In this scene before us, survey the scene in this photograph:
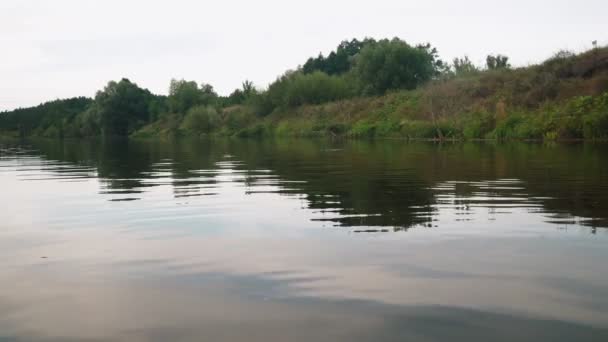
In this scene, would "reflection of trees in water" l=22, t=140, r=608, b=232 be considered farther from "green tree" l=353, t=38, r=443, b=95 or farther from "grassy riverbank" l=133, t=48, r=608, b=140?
"green tree" l=353, t=38, r=443, b=95

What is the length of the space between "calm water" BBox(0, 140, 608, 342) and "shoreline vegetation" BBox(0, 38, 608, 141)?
97.3ft

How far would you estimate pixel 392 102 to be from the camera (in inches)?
2544

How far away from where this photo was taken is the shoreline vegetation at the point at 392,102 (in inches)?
1604

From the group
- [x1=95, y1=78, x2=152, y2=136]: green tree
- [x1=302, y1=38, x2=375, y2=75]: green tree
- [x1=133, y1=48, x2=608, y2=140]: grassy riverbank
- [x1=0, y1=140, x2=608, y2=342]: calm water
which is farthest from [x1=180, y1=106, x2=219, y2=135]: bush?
[x1=0, y1=140, x2=608, y2=342]: calm water

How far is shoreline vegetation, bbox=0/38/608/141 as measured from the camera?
134 ft

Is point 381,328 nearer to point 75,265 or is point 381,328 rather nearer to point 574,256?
point 574,256

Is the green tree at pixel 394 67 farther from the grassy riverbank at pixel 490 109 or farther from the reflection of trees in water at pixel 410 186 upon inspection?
the reflection of trees in water at pixel 410 186

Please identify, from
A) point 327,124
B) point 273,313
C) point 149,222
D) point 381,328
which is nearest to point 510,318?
point 381,328

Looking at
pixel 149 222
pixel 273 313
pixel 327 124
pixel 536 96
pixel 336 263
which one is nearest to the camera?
pixel 273 313

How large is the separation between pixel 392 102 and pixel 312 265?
60037 millimetres

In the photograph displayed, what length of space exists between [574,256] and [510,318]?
226 cm

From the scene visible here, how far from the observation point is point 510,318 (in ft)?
13.8

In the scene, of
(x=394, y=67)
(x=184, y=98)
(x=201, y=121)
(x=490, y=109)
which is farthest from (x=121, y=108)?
(x=490, y=109)

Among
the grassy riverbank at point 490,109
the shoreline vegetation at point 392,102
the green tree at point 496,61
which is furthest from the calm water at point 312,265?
the green tree at point 496,61
